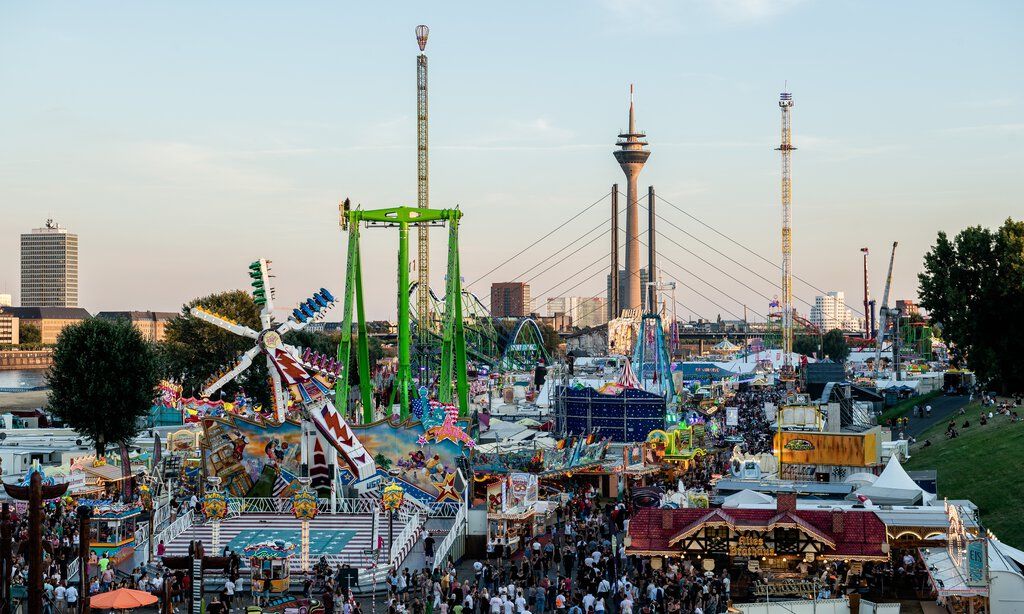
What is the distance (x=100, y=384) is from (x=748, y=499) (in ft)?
91.5

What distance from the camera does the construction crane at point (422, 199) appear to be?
9462 cm

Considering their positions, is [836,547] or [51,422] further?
[51,422]

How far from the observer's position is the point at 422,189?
102 metres

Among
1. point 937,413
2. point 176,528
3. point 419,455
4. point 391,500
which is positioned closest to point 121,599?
point 391,500

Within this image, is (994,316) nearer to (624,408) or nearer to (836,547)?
(624,408)

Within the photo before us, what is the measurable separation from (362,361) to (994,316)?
108 ft

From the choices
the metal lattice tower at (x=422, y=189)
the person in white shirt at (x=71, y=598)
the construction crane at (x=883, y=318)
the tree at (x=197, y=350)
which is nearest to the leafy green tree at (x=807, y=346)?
the construction crane at (x=883, y=318)

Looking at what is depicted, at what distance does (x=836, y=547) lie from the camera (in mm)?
29531

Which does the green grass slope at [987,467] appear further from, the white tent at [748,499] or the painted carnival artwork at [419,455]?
the painted carnival artwork at [419,455]

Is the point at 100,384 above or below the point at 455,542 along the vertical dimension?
above

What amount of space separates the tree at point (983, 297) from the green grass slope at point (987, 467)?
12.2ft

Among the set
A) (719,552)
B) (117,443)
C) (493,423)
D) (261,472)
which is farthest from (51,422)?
(719,552)

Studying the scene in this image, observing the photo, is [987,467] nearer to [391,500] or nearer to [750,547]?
[750,547]

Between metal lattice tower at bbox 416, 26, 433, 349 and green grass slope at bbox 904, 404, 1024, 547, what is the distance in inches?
1716
